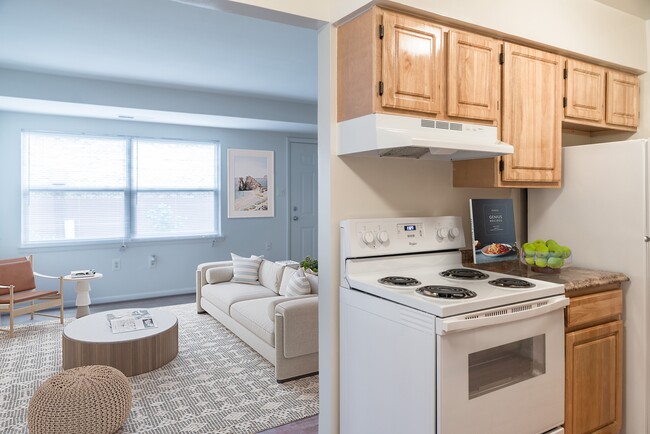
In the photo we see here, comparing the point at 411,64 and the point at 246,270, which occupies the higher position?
the point at 411,64

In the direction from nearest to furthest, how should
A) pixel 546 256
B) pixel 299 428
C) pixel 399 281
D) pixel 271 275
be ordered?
pixel 399 281
pixel 546 256
pixel 299 428
pixel 271 275

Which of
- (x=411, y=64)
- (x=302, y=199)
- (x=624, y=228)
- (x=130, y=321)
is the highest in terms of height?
(x=411, y=64)

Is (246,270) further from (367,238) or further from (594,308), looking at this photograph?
(594,308)

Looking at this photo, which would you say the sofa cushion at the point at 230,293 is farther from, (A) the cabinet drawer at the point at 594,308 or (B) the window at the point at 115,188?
(A) the cabinet drawer at the point at 594,308

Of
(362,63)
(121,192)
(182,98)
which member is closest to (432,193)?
(362,63)

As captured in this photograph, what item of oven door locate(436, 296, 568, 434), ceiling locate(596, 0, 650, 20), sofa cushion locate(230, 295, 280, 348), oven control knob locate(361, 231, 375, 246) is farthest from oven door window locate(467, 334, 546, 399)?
ceiling locate(596, 0, 650, 20)

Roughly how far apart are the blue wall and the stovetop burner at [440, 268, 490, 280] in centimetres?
489

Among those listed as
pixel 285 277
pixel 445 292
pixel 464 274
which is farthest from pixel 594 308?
pixel 285 277

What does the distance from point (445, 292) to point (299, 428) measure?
1479mm

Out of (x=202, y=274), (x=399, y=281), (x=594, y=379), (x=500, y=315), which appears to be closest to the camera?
(x=500, y=315)

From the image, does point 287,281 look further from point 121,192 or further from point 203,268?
point 121,192

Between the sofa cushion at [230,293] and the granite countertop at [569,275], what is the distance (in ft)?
8.08

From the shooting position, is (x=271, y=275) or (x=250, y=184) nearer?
(x=271, y=275)

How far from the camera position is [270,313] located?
3455mm
